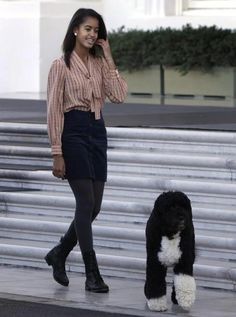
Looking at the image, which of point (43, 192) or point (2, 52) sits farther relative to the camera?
point (2, 52)

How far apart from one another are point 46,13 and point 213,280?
1364 centimetres

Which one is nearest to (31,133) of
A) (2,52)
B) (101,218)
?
(101,218)

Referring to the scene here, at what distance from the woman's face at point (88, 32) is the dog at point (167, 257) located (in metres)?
1.25

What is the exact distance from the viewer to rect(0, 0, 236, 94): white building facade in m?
22.1

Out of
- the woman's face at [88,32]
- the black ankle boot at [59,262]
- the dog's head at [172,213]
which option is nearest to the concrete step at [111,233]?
the black ankle boot at [59,262]

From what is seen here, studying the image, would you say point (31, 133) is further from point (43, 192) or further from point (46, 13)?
point (46, 13)

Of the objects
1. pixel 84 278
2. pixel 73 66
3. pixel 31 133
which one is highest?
pixel 73 66

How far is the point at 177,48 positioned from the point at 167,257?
12653 mm

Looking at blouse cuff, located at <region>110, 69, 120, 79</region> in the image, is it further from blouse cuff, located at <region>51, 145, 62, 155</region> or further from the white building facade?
the white building facade

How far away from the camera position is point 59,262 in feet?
29.9

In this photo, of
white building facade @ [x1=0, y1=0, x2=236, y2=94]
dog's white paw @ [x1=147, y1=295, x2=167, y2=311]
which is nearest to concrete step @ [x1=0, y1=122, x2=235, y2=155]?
dog's white paw @ [x1=147, y1=295, x2=167, y2=311]

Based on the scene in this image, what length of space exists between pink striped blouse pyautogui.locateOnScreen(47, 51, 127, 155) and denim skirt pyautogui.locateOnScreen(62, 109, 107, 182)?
0.05 metres

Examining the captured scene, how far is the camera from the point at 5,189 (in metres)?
11.2

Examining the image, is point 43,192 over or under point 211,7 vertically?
under
